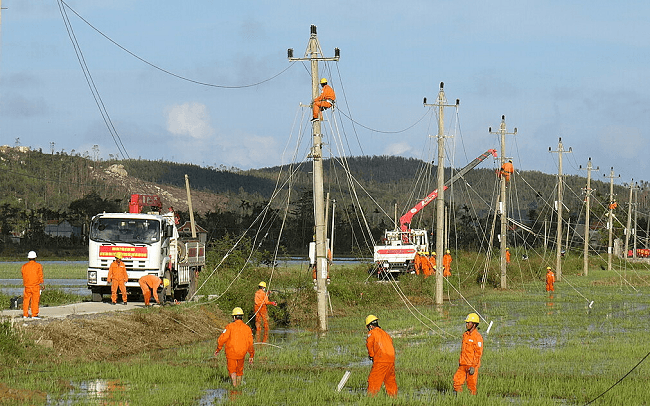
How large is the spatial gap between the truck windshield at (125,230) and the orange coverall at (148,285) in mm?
1300

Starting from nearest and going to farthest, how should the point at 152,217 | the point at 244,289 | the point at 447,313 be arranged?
the point at 152,217 → the point at 244,289 → the point at 447,313

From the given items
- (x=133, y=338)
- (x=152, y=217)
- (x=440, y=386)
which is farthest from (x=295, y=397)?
(x=152, y=217)

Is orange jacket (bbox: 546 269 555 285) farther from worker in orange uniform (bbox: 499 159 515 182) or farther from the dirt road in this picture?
the dirt road

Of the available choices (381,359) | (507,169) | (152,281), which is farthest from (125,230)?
(507,169)

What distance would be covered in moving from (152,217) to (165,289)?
107 inches

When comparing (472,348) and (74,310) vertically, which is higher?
(472,348)

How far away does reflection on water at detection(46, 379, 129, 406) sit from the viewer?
15.1 meters

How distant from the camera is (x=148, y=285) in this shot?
29953 mm

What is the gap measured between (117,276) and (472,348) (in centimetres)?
1720

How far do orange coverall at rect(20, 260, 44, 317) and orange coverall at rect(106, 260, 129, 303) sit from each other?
17.7ft

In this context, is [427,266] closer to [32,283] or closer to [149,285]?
[149,285]

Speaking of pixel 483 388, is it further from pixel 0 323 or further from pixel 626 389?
pixel 0 323

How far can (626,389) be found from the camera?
16781 millimetres

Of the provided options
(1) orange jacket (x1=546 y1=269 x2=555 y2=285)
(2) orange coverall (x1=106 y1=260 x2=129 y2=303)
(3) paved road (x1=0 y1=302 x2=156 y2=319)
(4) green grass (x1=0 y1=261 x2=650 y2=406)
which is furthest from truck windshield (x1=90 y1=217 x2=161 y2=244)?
(1) orange jacket (x1=546 y1=269 x2=555 y2=285)
